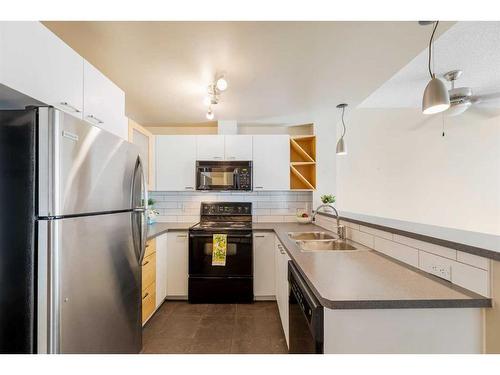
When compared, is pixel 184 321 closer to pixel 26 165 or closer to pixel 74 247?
pixel 74 247

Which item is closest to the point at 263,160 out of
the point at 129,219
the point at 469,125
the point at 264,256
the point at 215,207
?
the point at 215,207

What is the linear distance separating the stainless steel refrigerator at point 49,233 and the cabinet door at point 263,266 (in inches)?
67.0

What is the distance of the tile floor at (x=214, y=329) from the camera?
1852mm

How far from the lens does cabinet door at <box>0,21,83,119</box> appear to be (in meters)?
0.95

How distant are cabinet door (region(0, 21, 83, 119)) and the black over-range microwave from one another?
61.7 inches

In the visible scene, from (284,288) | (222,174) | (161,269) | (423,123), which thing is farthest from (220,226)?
(423,123)

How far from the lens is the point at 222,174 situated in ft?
9.32

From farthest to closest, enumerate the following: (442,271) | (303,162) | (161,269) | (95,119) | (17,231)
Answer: (303,162)
(161,269)
(95,119)
(442,271)
(17,231)

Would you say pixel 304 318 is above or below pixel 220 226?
below

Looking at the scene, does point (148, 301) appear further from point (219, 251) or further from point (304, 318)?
point (304, 318)

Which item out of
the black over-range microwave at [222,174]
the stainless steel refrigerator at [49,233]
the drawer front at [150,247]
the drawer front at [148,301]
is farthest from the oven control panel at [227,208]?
the stainless steel refrigerator at [49,233]

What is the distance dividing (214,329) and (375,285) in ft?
5.58

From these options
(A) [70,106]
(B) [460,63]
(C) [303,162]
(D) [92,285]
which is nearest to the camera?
(D) [92,285]

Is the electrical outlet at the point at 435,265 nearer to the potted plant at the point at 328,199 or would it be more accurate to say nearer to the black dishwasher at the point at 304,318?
the black dishwasher at the point at 304,318
